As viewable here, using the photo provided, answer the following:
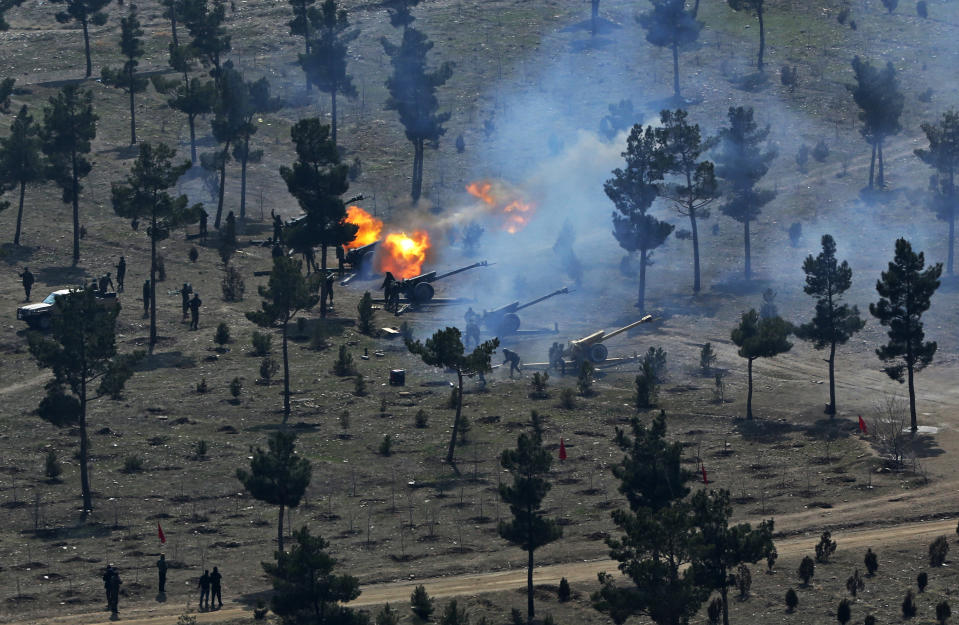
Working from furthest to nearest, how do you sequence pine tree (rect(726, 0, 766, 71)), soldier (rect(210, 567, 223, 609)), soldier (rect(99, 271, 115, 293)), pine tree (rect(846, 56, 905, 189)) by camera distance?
pine tree (rect(726, 0, 766, 71)) → pine tree (rect(846, 56, 905, 189)) → soldier (rect(99, 271, 115, 293)) → soldier (rect(210, 567, 223, 609))

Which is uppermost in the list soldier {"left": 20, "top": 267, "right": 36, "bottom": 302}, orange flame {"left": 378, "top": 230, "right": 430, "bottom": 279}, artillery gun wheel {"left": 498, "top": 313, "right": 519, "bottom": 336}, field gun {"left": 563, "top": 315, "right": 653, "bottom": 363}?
orange flame {"left": 378, "top": 230, "right": 430, "bottom": 279}

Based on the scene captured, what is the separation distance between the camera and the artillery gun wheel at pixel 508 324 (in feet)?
296

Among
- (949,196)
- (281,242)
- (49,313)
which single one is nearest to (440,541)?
(49,313)

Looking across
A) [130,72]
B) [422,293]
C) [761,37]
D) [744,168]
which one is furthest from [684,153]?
[761,37]

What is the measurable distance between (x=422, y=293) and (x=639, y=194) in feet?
49.6

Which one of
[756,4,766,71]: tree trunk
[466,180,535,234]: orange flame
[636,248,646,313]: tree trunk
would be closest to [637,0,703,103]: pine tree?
[756,4,766,71]: tree trunk

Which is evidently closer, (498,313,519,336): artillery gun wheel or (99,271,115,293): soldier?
(99,271,115,293): soldier

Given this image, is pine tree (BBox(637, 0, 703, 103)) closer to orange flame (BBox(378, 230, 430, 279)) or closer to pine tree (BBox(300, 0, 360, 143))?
pine tree (BBox(300, 0, 360, 143))

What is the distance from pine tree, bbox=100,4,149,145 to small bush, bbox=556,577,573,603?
78188mm

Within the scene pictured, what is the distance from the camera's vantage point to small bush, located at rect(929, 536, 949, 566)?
55656 mm

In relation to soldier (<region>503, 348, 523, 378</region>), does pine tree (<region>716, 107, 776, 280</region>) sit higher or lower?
higher

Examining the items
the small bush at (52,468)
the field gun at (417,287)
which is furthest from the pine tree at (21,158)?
the small bush at (52,468)

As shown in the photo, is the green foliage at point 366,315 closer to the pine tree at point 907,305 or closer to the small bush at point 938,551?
the pine tree at point 907,305

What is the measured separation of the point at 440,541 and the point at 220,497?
406 inches
